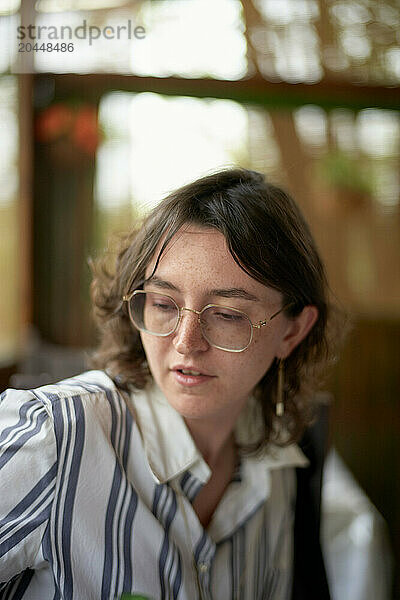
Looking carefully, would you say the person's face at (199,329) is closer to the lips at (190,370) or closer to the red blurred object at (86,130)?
the lips at (190,370)

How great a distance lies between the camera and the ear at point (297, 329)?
2.98ft

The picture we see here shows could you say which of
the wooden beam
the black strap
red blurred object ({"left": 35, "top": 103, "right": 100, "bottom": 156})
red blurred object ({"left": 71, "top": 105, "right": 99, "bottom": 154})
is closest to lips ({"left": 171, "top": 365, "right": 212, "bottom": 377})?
the black strap

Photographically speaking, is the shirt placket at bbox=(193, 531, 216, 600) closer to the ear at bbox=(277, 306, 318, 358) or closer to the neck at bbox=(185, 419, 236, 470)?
the neck at bbox=(185, 419, 236, 470)

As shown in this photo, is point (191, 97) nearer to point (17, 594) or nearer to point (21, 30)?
point (21, 30)

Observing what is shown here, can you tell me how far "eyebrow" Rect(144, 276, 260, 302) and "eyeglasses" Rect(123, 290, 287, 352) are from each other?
0.5 inches

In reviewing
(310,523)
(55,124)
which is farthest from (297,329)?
(55,124)

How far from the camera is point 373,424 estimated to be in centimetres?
261

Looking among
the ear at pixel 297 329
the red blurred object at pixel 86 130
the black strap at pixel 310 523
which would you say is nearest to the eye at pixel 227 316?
the ear at pixel 297 329

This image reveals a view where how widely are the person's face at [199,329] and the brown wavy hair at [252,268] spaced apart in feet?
0.05

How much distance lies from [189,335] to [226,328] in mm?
51

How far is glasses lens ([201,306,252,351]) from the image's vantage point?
0.77 metres

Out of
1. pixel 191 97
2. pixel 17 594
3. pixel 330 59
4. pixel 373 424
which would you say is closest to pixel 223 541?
pixel 17 594

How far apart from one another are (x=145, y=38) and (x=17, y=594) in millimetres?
842

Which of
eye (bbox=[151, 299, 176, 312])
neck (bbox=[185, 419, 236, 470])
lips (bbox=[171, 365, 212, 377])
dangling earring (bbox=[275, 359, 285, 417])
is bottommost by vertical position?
neck (bbox=[185, 419, 236, 470])
